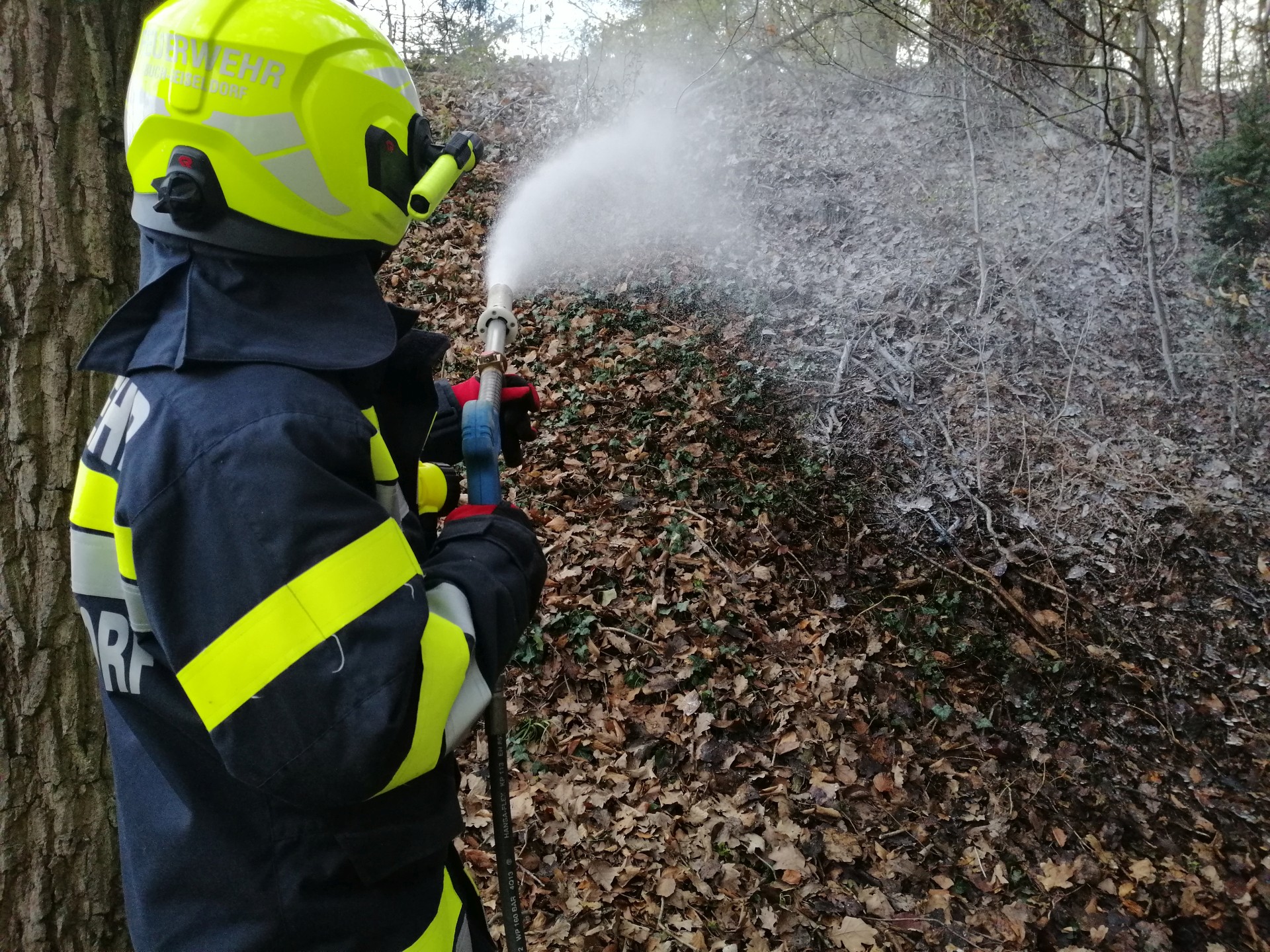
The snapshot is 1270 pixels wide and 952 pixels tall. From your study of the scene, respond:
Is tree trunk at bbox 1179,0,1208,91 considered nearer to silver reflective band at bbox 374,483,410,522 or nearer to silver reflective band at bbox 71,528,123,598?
silver reflective band at bbox 374,483,410,522

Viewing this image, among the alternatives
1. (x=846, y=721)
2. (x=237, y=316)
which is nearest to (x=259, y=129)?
(x=237, y=316)

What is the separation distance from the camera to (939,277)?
7164 mm

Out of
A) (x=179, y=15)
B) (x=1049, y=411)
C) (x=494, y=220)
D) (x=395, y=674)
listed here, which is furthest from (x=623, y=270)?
(x=395, y=674)

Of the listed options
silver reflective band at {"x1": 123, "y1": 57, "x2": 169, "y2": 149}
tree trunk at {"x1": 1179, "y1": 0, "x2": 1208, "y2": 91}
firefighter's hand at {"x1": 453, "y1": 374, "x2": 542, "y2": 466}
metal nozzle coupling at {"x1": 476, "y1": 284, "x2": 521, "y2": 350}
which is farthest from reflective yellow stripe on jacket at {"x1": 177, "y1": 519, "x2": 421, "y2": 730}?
tree trunk at {"x1": 1179, "y1": 0, "x2": 1208, "y2": 91}

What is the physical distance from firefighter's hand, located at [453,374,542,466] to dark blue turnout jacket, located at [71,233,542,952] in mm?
555

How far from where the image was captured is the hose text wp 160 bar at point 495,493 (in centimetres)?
196

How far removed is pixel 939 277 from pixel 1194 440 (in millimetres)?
2479

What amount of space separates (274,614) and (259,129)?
0.90 metres

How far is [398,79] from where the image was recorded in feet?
5.54

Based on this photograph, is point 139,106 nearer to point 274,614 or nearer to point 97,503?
point 97,503

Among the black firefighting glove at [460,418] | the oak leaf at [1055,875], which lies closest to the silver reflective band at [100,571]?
the black firefighting glove at [460,418]

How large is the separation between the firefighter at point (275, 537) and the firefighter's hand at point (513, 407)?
55cm

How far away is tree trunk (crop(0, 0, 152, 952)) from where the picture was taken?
2.20 meters

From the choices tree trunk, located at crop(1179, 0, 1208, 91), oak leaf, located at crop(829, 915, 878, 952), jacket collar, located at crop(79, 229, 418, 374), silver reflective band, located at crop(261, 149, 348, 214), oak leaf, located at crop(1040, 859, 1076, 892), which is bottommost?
oak leaf, located at crop(829, 915, 878, 952)
